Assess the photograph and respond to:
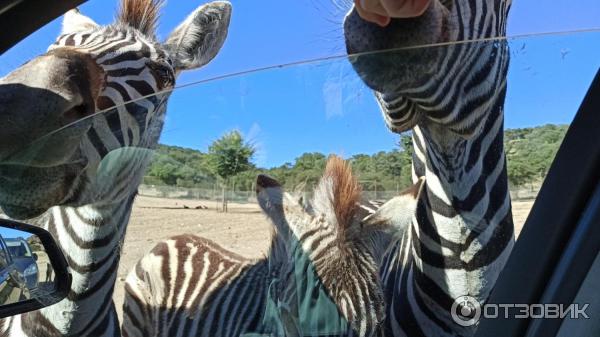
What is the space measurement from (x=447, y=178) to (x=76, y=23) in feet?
7.44

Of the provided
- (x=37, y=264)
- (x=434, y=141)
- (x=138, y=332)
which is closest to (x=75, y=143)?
(x=37, y=264)

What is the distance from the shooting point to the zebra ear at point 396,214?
0.96 m

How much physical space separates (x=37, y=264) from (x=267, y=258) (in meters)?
0.37

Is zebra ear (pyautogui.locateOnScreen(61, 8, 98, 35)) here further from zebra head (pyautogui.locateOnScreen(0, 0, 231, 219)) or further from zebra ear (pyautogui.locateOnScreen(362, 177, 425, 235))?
zebra ear (pyautogui.locateOnScreen(362, 177, 425, 235))

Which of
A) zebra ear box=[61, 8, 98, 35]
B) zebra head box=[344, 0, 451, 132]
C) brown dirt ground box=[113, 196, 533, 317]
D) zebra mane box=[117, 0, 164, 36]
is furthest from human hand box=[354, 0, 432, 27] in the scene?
zebra ear box=[61, 8, 98, 35]

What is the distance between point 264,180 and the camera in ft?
3.04

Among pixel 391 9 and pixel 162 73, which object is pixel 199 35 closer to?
pixel 162 73

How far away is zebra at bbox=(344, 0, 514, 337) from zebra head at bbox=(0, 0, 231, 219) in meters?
0.39

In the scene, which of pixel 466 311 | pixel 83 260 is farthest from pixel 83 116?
pixel 466 311

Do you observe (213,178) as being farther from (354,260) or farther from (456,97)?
(456,97)

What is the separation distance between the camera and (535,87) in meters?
0.95

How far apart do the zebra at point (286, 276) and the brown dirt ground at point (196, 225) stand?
0.01m

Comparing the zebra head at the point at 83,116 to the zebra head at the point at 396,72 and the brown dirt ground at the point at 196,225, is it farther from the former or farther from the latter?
the zebra head at the point at 396,72

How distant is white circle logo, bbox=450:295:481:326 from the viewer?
0.94 meters
